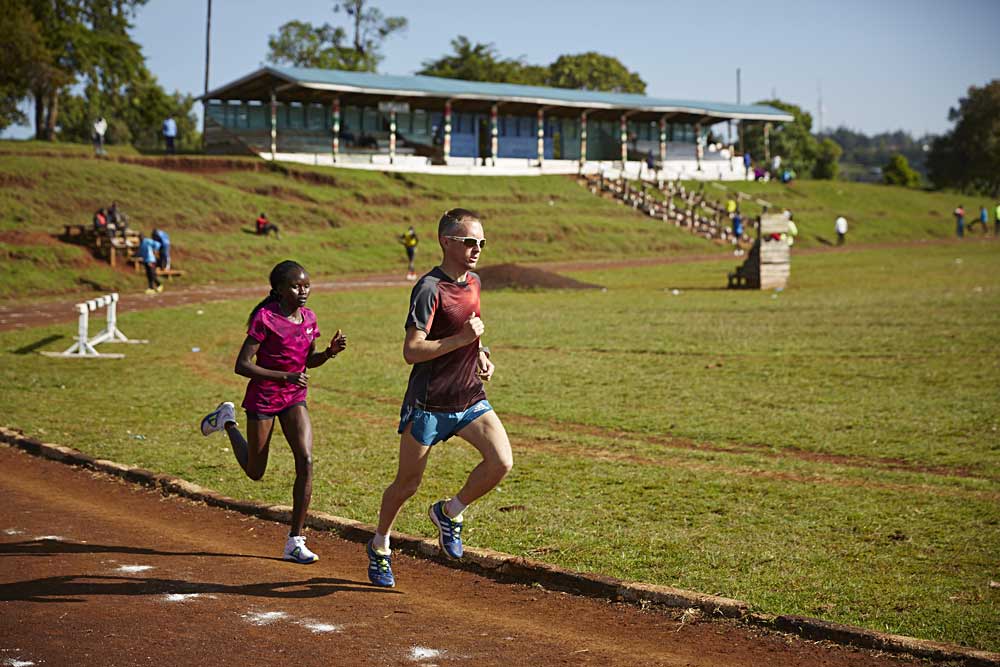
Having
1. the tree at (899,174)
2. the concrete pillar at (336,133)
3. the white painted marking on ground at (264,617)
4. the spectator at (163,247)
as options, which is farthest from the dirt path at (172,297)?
the tree at (899,174)

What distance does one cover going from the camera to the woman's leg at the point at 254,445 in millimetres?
7402

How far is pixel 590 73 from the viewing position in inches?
4865

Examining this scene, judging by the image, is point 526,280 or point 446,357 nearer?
point 446,357

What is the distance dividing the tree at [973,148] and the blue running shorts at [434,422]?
111 metres

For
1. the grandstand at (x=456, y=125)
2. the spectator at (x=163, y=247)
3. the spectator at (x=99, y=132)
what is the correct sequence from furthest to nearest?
the grandstand at (x=456, y=125)
the spectator at (x=99, y=132)
the spectator at (x=163, y=247)

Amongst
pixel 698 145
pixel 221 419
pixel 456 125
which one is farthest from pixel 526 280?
pixel 698 145

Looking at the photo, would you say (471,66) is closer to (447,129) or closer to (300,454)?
(447,129)

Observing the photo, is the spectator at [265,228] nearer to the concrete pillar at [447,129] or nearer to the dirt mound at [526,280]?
the dirt mound at [526,280]

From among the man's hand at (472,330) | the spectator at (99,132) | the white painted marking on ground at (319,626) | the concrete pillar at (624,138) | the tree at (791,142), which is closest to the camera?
the white painted marking on ground at (319,626)

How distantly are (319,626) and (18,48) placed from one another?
2192 inches

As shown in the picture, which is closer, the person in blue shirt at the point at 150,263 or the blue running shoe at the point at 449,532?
the blue running shoe at the point at 449,532

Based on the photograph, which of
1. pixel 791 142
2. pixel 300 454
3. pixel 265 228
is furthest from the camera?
pixel 791 142

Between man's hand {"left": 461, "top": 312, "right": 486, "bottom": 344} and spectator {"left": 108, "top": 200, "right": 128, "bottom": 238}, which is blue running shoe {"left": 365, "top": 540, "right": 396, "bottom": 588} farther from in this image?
spectator {"left": 108, "top": 200, "right": 128, "bottom": 238}

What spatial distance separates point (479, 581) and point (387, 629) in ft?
4.20
